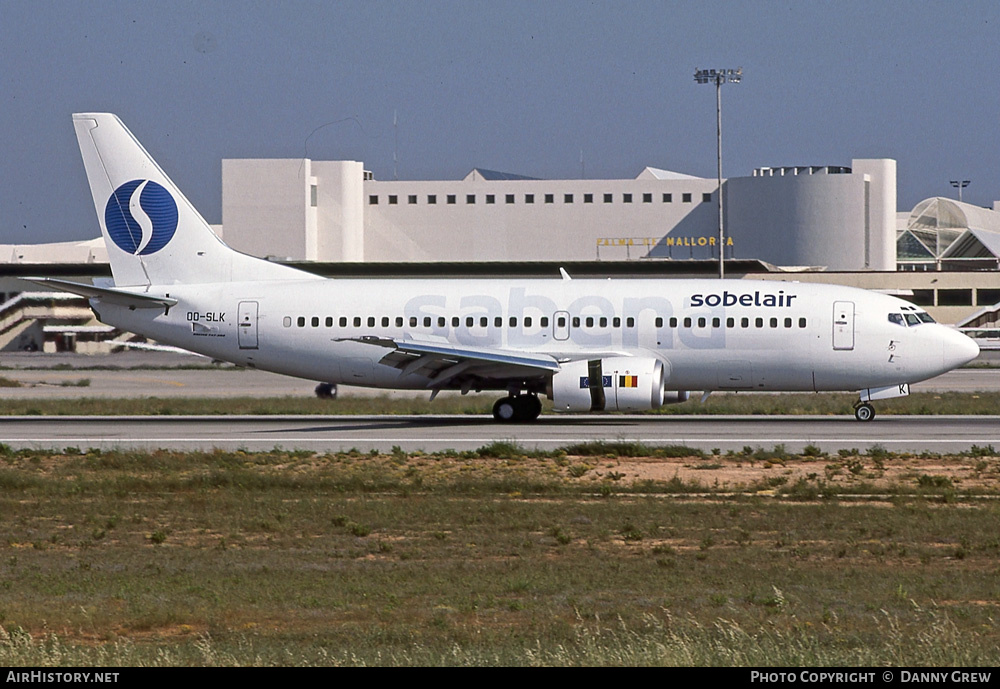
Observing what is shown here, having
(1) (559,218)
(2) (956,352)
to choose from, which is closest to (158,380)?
(2) (956,352)

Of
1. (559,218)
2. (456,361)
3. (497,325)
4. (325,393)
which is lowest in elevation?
(325,393)

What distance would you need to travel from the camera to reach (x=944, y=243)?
489 ft

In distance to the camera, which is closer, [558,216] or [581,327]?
[581,327]

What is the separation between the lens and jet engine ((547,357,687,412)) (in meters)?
34.0

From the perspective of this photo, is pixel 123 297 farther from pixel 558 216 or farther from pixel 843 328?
pixel 558 216

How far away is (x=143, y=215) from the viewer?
38.5 meters

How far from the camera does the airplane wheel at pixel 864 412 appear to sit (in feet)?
118

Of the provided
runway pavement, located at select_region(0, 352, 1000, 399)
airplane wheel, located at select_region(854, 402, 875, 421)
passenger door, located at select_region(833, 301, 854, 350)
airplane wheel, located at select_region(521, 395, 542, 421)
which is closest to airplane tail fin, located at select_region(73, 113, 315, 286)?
airplane wheel, located at select_region(521, 395, 542, 421)

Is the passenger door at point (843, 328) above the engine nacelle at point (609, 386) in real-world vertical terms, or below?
above

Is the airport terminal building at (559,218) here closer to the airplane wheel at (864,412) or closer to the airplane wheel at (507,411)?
the airplane wheel at (507,411)

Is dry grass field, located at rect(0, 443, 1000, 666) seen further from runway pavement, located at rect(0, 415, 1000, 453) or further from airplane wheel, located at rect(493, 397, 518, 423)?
airplane wheel, located at rect(493, 397, 518, 423)

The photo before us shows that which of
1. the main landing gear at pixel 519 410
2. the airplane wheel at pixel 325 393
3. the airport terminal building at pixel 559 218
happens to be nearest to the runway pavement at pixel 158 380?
the airplane wheel at pixel 325 393

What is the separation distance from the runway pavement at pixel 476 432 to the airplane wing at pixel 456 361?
149cm

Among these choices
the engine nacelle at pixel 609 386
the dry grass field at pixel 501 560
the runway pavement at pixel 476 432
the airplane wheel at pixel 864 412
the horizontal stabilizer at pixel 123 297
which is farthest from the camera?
the horizontal stabilizer at pixel 123 297
